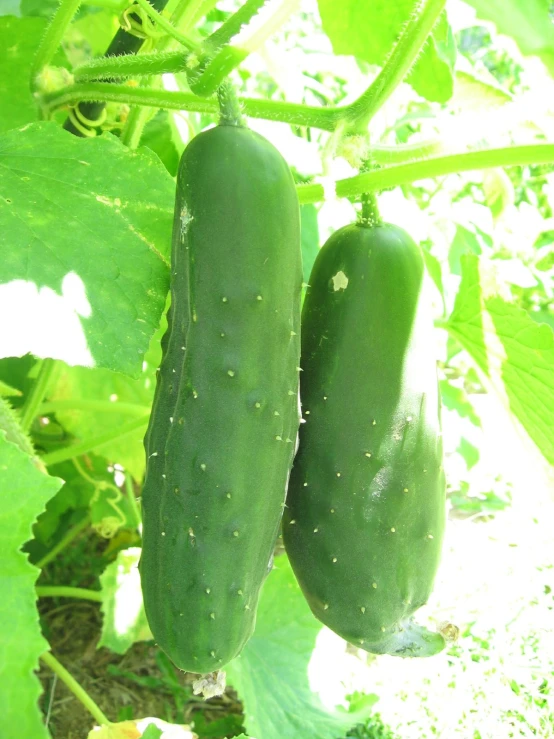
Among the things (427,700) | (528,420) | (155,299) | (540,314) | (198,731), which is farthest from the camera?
(540,314)

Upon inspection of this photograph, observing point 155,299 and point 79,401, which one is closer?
point 155,299

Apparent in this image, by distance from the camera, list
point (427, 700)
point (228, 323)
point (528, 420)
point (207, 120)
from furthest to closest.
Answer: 1. point (427, 700)
2. point (207, 120)
3. point (528, 420)
4. point (228, 323)

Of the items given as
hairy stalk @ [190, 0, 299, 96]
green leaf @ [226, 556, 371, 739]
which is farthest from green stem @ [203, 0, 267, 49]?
green leaf @ [226, 556, 371, 739]

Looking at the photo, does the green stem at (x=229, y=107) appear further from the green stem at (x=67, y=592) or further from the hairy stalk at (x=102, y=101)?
the green stem at (x=67, y=592)

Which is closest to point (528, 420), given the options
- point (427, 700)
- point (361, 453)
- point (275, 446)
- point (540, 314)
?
point (361, 453)

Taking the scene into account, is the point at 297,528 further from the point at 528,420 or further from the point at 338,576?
the point at 528,420

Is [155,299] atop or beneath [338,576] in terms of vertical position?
Result: atop

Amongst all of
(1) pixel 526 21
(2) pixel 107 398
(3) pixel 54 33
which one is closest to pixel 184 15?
(3) pixel 54 33

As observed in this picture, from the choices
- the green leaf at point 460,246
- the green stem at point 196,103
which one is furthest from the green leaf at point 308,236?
the green leaf at point 460,246
